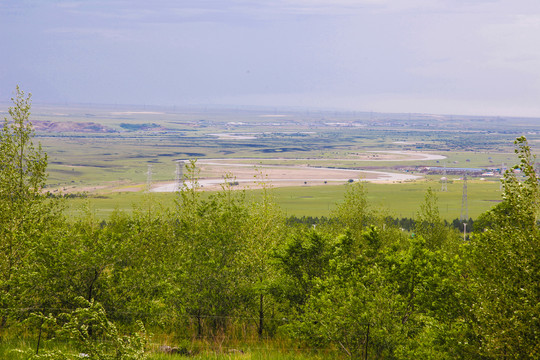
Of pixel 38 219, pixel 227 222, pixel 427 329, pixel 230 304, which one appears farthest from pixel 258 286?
pixel 38 219

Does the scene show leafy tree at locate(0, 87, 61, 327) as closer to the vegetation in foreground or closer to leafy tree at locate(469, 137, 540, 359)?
the vegetation in foreground

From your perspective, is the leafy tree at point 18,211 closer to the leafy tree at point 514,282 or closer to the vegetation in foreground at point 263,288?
the vegetation in foreground at point 263,288

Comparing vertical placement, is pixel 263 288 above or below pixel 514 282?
below

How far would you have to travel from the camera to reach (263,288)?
1195 inches

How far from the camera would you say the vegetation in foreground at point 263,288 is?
18844 mm

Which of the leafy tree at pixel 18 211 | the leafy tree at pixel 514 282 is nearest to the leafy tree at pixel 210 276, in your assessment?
the leafy tree at pixel 18 211

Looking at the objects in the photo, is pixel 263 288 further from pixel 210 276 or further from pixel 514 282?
pixel 514 282

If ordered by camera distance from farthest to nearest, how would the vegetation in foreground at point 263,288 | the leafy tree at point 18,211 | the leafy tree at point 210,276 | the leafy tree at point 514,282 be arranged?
the leafy tree at point 210,276, the leafy tree at point 18,211, the vegetation in foreground at point 263,288, the leafy tree at point 514,282

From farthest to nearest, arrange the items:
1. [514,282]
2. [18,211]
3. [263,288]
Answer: [18,211]
[263,288]
[514,282]

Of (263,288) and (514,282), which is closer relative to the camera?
(514,282)

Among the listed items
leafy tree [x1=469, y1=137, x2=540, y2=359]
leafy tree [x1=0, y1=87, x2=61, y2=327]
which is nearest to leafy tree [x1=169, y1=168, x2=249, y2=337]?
leafy tree [x1=0, y1=87, x2=61, y2=327]

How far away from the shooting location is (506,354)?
57.5ft

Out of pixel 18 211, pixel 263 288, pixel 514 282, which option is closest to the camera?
pixel 514 282

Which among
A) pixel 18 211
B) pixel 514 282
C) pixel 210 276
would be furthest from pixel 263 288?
pixel 514 282
